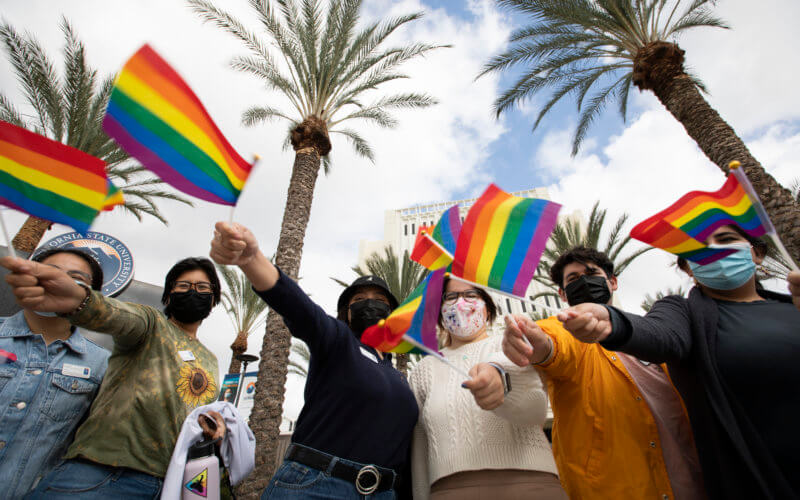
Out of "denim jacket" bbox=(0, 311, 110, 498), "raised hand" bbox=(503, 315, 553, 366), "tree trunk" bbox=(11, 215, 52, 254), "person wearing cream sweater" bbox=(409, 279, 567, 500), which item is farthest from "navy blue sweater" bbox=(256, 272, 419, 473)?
"tree trunk" bbox=(11, 215, 52, 254)

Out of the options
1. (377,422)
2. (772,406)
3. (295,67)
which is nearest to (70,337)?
(377,422)

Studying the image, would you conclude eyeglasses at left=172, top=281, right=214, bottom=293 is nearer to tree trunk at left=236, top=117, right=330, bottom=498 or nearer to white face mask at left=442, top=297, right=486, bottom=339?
white face mask at left=442, top=297, right=486, bottom=339

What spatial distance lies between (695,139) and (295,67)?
8.83m

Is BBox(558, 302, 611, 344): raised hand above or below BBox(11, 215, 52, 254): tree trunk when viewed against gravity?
below

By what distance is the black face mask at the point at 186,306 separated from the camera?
8.70 ft

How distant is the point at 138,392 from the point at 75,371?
0.55 m

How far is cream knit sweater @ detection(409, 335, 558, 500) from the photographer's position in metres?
1.91

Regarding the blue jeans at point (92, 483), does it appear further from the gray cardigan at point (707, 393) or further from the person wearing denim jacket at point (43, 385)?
the gray cardigan at point (707, 393)

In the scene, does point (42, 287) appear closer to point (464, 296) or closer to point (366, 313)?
point (366, 313)

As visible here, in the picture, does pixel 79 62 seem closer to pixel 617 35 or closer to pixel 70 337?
pixel 70 337

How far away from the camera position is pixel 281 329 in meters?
7.42

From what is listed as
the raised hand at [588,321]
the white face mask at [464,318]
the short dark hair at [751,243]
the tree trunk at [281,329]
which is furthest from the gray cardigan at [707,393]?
the tree trunk at [281,329]

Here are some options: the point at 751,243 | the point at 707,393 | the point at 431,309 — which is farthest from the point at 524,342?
the point at 751,243

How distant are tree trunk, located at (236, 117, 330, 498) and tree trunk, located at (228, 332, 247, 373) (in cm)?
953
